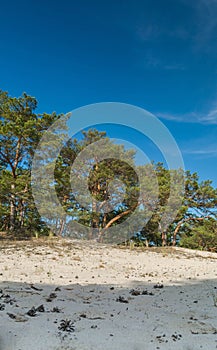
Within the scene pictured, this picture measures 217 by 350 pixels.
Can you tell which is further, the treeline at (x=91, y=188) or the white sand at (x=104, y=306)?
the treeline at (x=91, y=188)

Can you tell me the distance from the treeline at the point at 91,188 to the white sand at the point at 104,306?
7.90 m

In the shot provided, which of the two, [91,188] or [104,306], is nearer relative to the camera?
[104,306]

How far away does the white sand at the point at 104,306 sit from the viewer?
258 centimetres

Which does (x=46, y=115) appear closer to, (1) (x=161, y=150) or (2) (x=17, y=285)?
(1) (x=161, y=150)

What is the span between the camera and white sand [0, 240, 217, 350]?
258 cm

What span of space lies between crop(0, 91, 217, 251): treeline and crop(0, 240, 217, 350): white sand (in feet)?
25.9

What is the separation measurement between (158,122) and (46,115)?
729cm

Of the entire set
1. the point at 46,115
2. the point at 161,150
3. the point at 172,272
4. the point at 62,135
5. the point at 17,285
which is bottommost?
the point at 17,285

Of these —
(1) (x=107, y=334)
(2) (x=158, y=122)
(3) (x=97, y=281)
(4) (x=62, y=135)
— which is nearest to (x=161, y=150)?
(2) (x=158, y=122)

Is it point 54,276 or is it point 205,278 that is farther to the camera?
point 205,278

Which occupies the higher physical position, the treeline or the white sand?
the treeline

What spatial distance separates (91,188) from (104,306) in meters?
13.9

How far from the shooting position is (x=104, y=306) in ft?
13.1

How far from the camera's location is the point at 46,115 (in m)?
16.2
